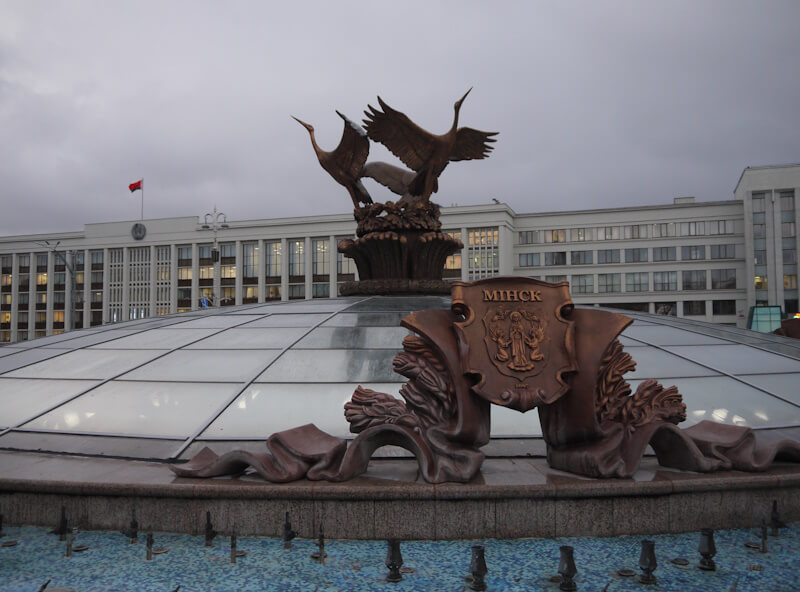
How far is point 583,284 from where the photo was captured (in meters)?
62.4

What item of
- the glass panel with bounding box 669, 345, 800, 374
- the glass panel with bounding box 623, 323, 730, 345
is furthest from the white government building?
the glass panel with bounding box 669, 345, 800, 374

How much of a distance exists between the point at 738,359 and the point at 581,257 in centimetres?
5488

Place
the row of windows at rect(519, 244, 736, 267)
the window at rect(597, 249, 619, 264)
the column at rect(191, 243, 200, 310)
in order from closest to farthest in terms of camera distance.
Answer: the row of windows at rect(519, 244, 736, 267) → the window at rect(597, 249, 619, 264) → the column at rect(191, 243, 200, 310)

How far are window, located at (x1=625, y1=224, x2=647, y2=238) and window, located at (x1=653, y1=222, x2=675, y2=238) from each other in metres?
0.93

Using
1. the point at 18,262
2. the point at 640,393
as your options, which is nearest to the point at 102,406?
the point at 640,393

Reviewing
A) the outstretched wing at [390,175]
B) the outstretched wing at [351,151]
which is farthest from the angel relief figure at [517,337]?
the outstretched wing at [390,175]

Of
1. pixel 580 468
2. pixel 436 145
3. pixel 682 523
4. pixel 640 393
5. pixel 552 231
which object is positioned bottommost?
pixel 682 523

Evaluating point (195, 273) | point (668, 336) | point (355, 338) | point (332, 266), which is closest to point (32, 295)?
point (195, 273)

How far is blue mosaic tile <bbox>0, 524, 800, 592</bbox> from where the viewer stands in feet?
13.9

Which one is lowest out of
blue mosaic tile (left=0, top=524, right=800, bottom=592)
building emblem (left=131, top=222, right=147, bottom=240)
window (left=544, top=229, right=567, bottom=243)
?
blue mosaic tile (left=0, top=524, right=800, bottom=592)

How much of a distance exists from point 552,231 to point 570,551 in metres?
60.8

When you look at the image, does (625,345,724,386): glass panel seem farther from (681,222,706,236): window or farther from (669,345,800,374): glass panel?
(681,222,706,236): window

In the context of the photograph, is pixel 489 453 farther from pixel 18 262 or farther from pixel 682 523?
pixel 18 262

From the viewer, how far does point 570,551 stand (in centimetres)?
420
